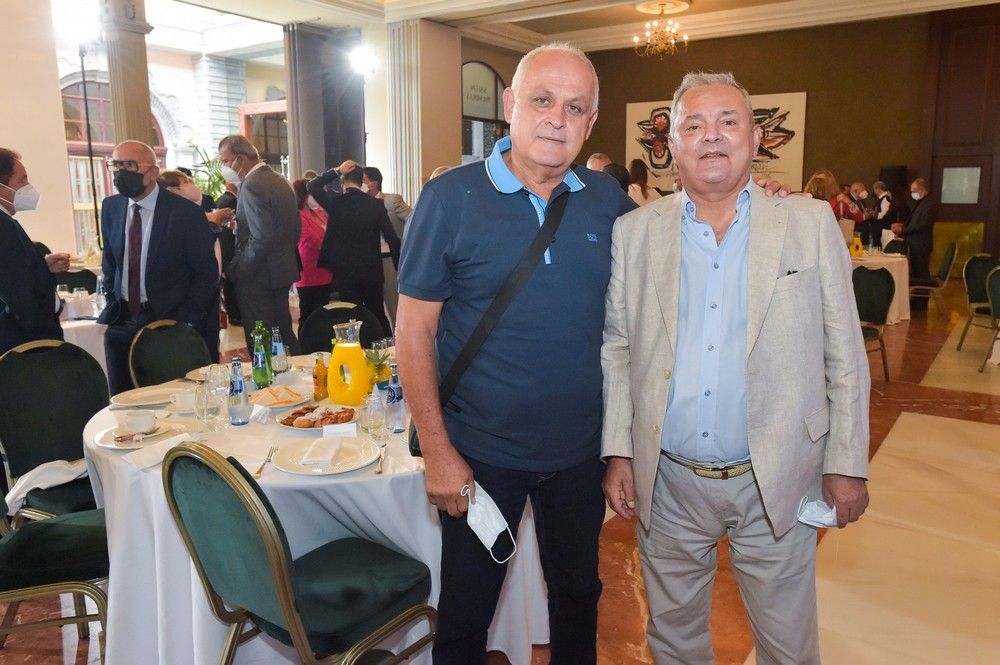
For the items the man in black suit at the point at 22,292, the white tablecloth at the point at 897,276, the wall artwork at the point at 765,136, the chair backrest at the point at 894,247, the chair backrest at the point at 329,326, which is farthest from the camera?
the wall artwork at the point at 765,136

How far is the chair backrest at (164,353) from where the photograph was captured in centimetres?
295

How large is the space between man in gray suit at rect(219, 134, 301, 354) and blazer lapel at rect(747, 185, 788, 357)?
154 inches

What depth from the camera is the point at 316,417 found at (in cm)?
221

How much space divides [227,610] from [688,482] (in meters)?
Answer: 1.16

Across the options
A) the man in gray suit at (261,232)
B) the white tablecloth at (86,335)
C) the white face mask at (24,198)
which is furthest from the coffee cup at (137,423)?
the man in gray suit at (261,232)

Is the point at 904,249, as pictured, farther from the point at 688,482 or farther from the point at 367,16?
the point at 688,482

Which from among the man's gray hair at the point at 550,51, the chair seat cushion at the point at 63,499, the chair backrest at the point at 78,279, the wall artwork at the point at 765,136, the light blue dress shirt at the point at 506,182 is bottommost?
the chair seat cushion at the point at 63,499

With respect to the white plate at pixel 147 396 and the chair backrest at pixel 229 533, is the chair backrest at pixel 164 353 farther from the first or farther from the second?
the chair backrest at pixel 229 533

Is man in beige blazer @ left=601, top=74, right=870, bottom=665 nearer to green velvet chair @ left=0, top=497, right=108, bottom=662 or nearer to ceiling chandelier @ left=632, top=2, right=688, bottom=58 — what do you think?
green velvet chair @ left=0, top=497, right=108, bottom=662

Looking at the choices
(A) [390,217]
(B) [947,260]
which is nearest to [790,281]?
(A) [390,217]

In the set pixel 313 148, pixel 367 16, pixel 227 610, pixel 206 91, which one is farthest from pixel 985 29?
pixel 206 91

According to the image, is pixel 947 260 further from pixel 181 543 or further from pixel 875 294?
pixel 181 543

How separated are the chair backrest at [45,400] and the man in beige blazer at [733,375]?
2010 millimetres

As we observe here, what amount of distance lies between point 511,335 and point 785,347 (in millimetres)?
564
